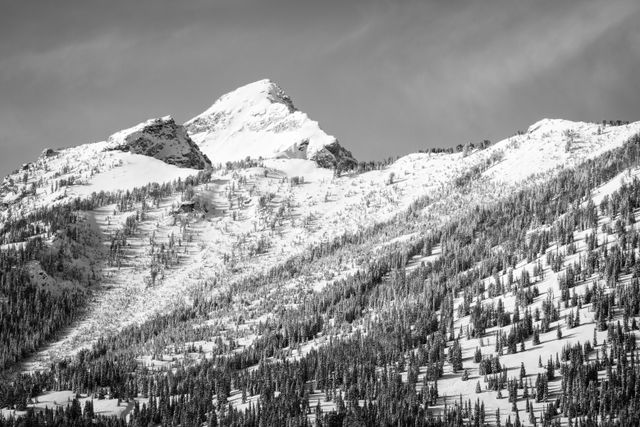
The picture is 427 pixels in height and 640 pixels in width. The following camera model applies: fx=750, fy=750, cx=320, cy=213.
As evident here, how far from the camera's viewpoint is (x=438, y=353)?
198 m

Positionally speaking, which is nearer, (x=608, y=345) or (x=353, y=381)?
(x=608, y=345)

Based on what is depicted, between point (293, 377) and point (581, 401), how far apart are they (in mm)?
75982

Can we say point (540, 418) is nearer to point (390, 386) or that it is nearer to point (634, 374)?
point (634, 374)

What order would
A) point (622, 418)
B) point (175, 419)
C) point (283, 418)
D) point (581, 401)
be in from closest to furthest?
1. point (622, 418)
2. point (581, 401)
3. point (283, 418)
4. point (175, 419)

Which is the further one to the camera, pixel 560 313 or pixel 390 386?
pixel 560 313

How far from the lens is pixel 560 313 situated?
199875 millimetres

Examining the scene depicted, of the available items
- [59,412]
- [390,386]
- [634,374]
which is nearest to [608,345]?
[634,374]

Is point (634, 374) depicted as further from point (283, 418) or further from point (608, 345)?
point (283, 418)

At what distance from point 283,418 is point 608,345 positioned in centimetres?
7766

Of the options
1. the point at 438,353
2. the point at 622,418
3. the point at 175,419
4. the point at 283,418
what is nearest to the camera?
the point at 622,418

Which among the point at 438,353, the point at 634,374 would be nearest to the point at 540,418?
the point at 634,374

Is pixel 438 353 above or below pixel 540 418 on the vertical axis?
above

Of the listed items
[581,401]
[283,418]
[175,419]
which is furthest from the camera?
[175,419]

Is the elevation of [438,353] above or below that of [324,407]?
A: above
